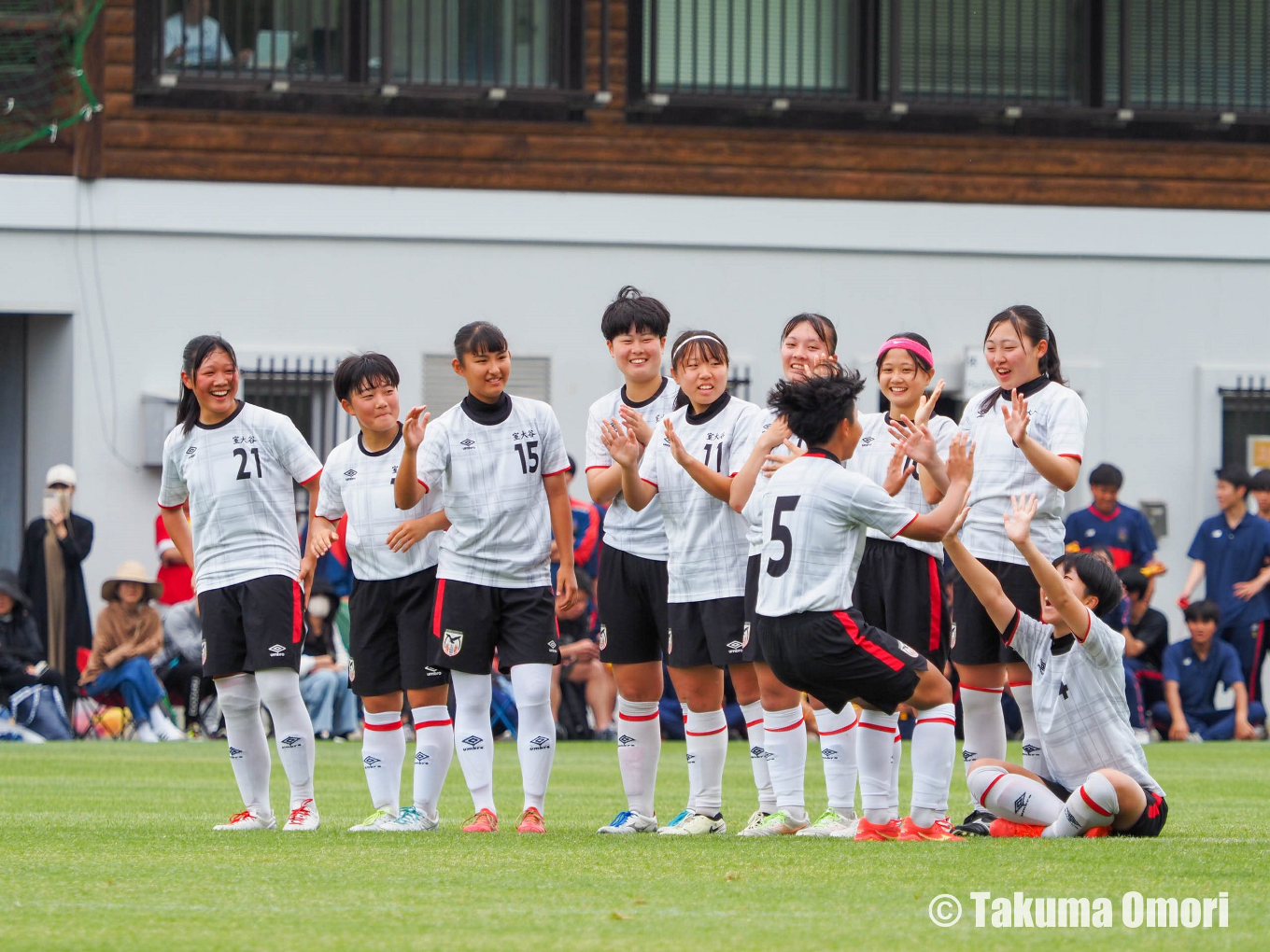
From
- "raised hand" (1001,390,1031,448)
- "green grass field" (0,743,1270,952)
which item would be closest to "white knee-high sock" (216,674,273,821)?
"green grass field" (0,743,1270,952)

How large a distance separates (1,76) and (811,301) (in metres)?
8.01

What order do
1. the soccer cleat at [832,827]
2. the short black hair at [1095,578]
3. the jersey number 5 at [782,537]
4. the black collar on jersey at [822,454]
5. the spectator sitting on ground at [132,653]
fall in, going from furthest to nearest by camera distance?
the spectator sitting on ground at [132,653] < the short black hair at [1095,578] < the soccer cleat at [832,827] < the black collar on jersey at [822,454] < the jersey number 5 at [782,537]

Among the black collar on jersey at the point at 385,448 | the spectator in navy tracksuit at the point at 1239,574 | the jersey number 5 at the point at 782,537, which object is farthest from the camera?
the spectator in navy tracksuit at the point at 1239,574

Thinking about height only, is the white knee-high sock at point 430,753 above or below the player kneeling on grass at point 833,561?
below

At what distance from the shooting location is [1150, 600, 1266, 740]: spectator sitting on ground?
16.7 meters

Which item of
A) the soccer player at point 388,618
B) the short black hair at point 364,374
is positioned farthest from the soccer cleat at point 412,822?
the short black hair at point 364,374

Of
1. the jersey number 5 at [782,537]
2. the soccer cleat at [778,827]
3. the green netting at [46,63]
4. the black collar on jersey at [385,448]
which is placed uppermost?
the green netting at [46,63]

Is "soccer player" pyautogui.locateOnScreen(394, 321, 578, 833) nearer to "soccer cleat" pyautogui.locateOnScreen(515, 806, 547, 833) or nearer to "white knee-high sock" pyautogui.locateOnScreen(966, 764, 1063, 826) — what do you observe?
"soccer cleat" pyautogui.locateOnScreen(515, 806, 547, 833)

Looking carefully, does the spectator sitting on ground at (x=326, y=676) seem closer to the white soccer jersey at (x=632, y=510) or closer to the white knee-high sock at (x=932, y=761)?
the white soccer jersey at (x=632, y=510)

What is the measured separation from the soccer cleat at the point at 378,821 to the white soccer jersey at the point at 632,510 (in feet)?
4.63

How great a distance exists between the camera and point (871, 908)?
5.55m

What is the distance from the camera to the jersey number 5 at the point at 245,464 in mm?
8227

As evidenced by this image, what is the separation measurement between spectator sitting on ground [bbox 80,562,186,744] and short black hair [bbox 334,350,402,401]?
26.6 feet

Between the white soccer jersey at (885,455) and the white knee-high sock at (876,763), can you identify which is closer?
the white knee-high sock at (876,763)
